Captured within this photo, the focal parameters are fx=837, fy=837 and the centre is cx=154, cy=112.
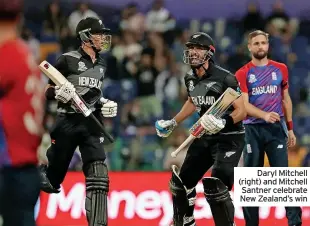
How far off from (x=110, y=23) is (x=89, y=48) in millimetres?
8275

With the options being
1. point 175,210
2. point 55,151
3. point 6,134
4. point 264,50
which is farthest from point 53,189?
point 6,134

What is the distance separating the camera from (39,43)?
1583 cm

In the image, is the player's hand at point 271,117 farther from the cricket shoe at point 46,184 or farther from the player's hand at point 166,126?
the cricket shoe at point 46,184

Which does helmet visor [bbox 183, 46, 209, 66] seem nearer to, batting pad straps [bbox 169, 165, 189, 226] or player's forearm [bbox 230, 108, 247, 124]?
player's forearm [bbox 230, 108, 247, 124]

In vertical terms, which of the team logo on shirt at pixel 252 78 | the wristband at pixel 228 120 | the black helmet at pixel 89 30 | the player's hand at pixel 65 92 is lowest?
the wristband at pixel 228 120

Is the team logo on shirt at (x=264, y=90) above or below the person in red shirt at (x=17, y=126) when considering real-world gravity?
above

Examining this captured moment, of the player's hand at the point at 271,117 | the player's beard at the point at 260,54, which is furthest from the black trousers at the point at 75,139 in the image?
the player's beard at the point at 260,54

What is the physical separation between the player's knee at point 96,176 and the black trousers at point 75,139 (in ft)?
0.23

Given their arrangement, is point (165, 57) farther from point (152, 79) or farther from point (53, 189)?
point (53, 189)

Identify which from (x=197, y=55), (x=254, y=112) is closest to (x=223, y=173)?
(x=254, y=112)

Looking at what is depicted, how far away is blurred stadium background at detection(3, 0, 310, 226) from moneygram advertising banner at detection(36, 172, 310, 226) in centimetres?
178

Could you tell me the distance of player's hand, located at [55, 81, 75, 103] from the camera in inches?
313

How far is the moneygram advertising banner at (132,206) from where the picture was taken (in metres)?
10.8

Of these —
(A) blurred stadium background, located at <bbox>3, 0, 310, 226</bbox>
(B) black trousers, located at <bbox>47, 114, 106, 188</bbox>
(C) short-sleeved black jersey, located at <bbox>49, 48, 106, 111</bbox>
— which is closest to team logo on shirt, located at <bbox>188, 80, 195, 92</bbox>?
(C) short-sleeved black jersey, located at <bbox>49, 48, 106, 111</bbox>
